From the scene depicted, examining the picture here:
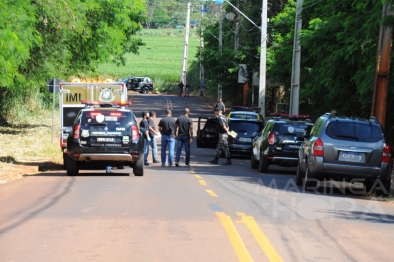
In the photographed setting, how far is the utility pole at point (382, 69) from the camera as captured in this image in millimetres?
22016

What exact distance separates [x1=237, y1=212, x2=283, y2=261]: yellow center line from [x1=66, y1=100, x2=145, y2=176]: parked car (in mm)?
7576

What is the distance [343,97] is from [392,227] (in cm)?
1864

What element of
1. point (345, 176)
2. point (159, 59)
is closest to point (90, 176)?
point (345, 176)

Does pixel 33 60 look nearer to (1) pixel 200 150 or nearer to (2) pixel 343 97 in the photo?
(1) pixel 200 150

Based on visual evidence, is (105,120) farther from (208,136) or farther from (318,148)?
(208,136)

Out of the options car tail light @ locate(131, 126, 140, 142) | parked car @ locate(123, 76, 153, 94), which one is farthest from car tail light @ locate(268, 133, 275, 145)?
parked car @ locate(123, 76, 153, 94)

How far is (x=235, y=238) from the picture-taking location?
33.3 ft

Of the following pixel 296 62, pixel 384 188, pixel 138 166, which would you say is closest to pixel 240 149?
pixel 296 62

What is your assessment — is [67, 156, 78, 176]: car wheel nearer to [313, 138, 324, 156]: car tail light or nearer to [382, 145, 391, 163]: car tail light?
[313, 138, 324, 156]: car tail light

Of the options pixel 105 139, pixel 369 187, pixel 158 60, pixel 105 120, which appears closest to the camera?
pixel 369 187

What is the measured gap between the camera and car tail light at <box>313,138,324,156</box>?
56.5ft

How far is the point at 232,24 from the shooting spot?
222 ft

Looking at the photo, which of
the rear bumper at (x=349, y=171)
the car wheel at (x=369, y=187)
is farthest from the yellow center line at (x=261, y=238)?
the car wheel at (x=369, y=187)

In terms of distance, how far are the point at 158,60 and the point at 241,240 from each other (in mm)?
121517
